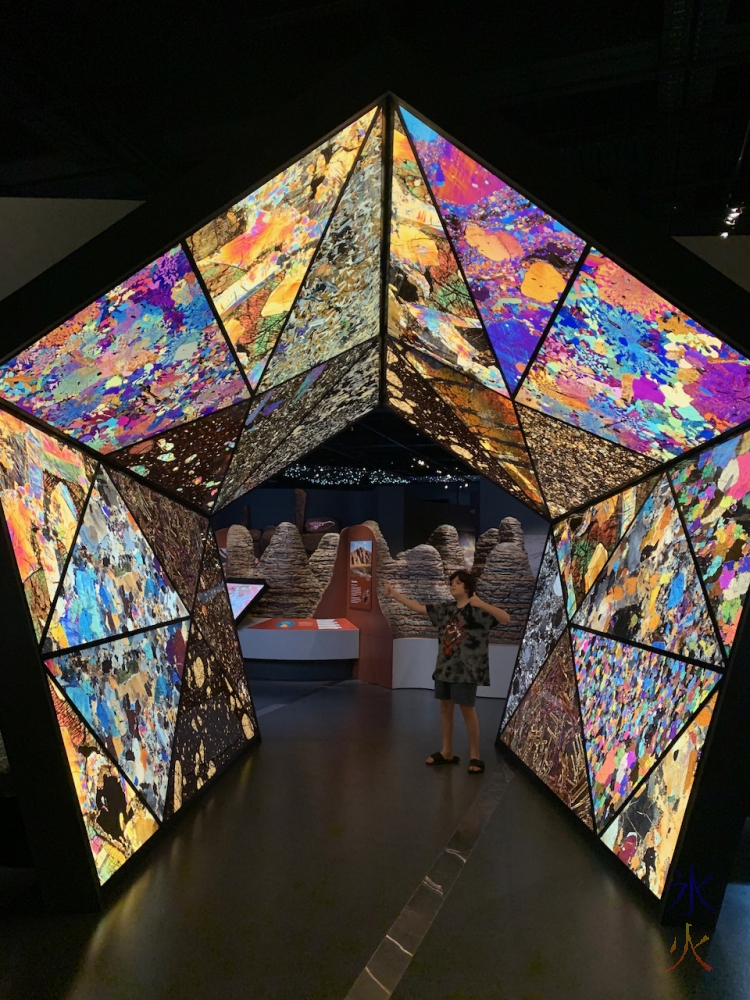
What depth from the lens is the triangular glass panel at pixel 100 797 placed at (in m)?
2.85

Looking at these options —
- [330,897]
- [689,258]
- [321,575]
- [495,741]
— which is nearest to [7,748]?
[330,897]

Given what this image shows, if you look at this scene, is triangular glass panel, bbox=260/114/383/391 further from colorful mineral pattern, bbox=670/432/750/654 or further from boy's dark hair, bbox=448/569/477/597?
boy's dark hair, bbox=448/569/477/597

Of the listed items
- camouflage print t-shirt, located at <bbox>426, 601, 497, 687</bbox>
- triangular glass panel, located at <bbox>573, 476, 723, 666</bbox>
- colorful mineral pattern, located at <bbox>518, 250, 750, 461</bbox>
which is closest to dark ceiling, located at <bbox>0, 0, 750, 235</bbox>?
colorful mineral pattern, located at <bbox>518, 250, 750, 461</bbox>

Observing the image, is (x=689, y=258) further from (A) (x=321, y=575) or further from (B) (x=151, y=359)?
(A) (x=321, y=575)

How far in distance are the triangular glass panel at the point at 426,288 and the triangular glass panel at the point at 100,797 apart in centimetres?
248

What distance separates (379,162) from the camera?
2.72m

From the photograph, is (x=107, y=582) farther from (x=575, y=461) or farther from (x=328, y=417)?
(x=328, y=417)

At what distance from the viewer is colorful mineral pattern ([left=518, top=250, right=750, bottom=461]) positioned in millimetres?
2461

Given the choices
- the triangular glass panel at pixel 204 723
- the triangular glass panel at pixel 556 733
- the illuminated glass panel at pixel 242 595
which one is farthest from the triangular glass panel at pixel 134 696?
the illuminated glass panel at pixel 242 595

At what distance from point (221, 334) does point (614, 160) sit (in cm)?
517

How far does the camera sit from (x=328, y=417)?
Answer: 629cm

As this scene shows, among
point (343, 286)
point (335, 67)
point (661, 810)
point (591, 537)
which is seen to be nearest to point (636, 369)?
point (343, 286)

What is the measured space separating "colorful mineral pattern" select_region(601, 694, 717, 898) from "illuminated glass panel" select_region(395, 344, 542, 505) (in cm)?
228

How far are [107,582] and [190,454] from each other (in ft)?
3.94
